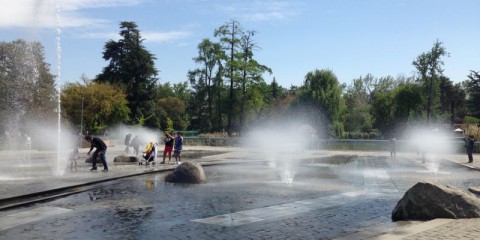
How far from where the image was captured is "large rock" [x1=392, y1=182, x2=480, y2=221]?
885cm

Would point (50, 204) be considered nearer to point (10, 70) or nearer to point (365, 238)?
point (365, 238)

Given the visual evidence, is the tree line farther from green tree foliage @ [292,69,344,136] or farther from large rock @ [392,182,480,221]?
large rock @ [392,182,480,221]

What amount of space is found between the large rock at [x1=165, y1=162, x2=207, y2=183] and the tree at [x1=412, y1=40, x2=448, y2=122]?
182 feet

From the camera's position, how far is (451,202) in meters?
8.95

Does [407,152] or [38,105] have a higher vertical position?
[38,105]

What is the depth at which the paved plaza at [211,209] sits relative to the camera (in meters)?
Answer: 7.98

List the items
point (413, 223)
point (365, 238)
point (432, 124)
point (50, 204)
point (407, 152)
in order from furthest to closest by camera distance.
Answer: point (432, 124), point (407, 152), point (50, 204), point (413, 223), point (365, 238)

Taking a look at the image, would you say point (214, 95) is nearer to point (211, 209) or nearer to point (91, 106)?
point (91, 106)

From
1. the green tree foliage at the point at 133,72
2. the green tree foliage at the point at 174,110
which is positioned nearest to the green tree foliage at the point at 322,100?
the green tree foliage at the point at 133,72

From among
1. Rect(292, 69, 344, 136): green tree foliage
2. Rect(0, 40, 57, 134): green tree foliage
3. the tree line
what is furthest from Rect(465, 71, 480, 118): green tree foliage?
Rect(0, 40, 57, 134): green tree foliage

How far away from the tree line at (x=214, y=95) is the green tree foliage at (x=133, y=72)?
0.15 meters

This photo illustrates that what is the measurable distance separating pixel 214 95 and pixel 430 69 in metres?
31.8

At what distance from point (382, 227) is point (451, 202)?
1.69m

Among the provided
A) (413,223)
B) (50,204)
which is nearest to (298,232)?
(413,223)
